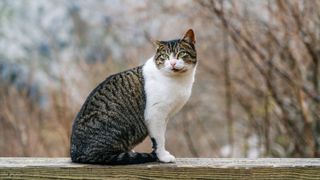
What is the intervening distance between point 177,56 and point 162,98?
0.55ft

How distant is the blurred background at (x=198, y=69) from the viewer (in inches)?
192

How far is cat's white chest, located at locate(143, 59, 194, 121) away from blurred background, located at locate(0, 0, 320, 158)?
7.02 feet

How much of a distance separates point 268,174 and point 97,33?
5.46m

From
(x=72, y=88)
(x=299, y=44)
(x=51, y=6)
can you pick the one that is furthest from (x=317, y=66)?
(x=51, y=6)

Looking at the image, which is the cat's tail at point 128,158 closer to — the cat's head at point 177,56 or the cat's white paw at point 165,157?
the cat's white paw at point 165,157

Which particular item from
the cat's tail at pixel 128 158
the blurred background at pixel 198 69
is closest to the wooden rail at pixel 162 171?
the cat's tail at pixel 128 158

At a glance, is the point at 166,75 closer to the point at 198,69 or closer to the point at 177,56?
the point at 177,56

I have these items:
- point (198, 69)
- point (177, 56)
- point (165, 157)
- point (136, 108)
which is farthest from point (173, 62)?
point (198, 69)

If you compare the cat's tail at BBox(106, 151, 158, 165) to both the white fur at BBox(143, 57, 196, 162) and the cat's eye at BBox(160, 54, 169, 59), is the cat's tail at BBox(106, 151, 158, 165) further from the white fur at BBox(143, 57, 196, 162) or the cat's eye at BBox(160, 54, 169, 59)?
the cat's eye at BBox(160, 54, 169, 59)

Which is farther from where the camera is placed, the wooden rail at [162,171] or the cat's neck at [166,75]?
the cat's neck at [166,75]

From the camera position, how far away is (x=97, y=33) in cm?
754

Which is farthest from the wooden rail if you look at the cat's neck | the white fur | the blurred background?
the blurred background

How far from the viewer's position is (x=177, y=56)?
246 centimetres

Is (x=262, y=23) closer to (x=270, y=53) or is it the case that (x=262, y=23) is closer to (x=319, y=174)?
(x=270, y=53)
